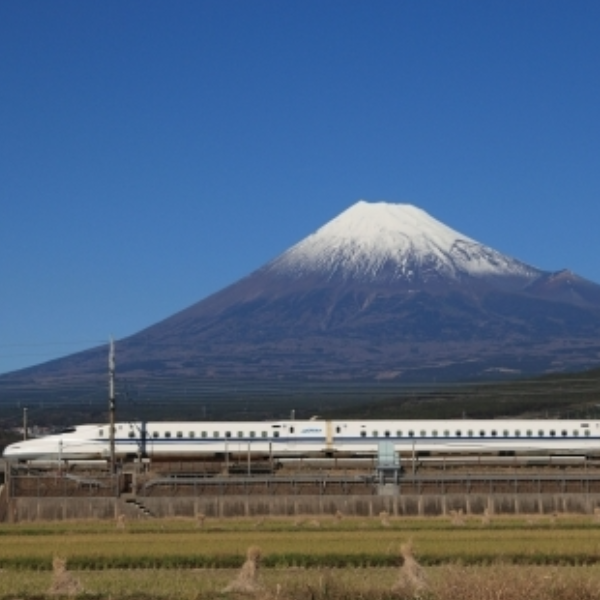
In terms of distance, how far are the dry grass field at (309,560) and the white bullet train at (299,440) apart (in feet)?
73.9

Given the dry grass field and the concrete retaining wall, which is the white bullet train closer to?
the concrete retaining wall

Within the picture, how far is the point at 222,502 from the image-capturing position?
51.0 m

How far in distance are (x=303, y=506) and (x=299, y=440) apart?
17.3 meters

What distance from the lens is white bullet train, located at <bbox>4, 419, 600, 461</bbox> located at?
224 ft

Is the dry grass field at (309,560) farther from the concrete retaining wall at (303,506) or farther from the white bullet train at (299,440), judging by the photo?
the white bullet train at (299,440)

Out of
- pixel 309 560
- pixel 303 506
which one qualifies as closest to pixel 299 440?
pixel 303 506

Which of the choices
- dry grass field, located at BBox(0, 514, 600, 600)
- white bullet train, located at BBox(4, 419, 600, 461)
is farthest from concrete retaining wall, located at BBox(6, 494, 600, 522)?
white bullet train, located at BBox(4, 419, 600, 461)

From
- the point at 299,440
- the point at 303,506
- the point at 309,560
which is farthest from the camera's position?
the point at 299,440

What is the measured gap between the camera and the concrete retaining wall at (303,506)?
50.3m

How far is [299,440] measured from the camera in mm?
68375

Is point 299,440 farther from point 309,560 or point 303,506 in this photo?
point 309,560

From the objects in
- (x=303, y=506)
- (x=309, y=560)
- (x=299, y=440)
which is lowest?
(x=303, y=506)

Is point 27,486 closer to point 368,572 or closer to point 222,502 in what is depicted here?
point 222,502

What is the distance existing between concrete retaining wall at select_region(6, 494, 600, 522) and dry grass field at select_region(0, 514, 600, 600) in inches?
186
